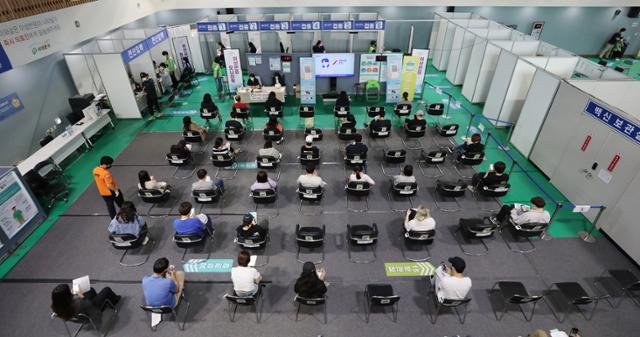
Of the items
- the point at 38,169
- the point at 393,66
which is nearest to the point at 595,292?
the point at 393,66

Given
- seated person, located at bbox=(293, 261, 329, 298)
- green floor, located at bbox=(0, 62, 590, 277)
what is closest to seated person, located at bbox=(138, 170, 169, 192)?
green floor, located at bbox=(0, 62, 590, 277)

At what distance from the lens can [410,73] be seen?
12516mm

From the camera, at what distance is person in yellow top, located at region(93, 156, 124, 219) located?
21.6ft

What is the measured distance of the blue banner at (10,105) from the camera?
8.40 metres

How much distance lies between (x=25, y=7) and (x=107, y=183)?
15.8 feet

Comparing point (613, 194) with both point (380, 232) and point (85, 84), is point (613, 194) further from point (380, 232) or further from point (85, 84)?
point (85, 84)

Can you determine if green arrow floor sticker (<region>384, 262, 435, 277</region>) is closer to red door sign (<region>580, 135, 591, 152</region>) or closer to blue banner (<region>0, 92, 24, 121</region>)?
red door sign (<region>580, 135, 591, 152</region>)

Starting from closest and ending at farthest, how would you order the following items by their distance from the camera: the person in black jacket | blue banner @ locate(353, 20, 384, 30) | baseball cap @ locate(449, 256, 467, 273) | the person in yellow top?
1. baseball cap @ locate(449, 256, 467, 273)
2. the person in yellow top
3. the person in black jacket
4. blue banner @ locate(353, 20, 384, 30)

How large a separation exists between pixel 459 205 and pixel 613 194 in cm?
290

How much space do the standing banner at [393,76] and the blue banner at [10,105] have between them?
11381 millimetres

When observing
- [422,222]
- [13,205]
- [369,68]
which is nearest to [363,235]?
[422,222]

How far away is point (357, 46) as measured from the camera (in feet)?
49.9

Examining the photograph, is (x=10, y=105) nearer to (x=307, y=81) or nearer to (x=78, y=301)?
(x=78, y=301)

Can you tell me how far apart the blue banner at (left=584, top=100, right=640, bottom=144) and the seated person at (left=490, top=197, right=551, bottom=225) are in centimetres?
218
